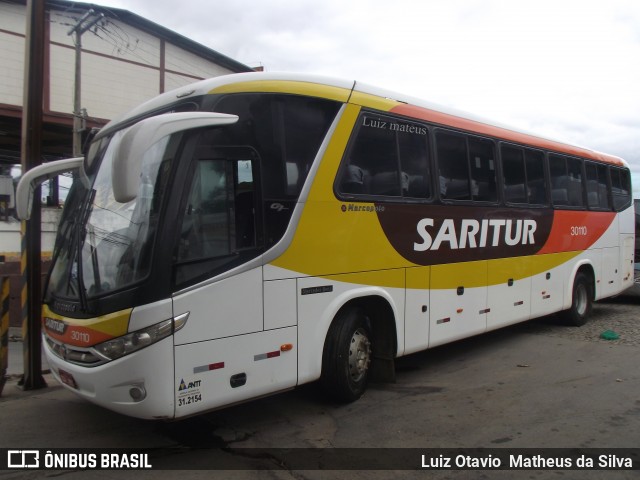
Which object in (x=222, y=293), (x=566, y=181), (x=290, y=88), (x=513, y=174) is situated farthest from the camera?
(x=566, y=181)

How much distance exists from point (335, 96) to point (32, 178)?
3368mm

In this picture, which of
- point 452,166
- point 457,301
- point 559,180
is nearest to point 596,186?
point 559,180

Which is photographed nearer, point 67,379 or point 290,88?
point 67,379

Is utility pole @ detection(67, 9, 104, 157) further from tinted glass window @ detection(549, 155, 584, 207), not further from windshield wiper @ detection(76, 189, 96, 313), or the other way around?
tinted glass window @ detection(549, 155, 584, 207)

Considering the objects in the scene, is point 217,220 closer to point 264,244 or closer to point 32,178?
point 264,244

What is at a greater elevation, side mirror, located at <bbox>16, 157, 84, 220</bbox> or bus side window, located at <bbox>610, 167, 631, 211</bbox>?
bus side window, located at <bbox>610, 167, 631, 211</bbox>

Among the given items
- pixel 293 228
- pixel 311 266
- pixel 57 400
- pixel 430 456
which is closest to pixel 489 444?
pixel 430 456

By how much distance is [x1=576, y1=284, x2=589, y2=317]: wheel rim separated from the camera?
10008mm

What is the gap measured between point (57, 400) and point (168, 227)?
128 inches

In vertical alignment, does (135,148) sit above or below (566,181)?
below

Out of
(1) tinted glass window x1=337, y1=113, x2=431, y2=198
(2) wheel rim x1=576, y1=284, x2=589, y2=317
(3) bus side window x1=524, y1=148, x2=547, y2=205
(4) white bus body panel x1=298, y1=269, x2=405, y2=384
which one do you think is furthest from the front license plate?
(2) wheel rim x1=576, y1=284, x2=589, y2=317

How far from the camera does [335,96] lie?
5.27 m

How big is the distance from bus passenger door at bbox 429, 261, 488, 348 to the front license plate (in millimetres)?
4103

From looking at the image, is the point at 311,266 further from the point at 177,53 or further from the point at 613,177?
the point at 177,53
